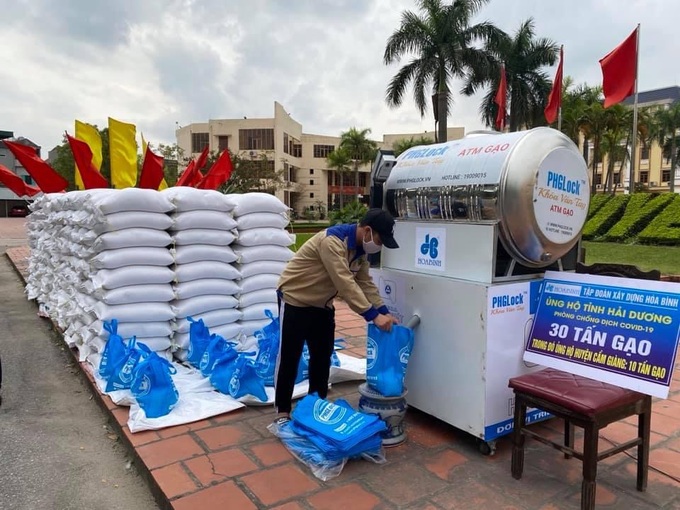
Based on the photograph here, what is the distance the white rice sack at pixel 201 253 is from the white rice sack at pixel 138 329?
60cm

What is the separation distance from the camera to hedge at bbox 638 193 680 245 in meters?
12.9

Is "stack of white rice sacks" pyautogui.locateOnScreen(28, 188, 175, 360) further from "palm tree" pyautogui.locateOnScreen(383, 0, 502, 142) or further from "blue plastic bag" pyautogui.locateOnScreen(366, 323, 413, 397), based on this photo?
"palm tree" pyautogui.locateOnScreen(383, 0, 502, 142)

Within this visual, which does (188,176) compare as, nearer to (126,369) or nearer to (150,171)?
(150,171)

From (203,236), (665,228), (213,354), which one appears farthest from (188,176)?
(665,228)

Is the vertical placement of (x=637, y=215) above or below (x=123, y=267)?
above

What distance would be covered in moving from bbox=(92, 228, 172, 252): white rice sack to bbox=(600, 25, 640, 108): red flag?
7.48 metres

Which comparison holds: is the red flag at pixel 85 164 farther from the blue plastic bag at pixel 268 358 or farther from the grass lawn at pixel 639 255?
the grass lawn at pixel 639 255

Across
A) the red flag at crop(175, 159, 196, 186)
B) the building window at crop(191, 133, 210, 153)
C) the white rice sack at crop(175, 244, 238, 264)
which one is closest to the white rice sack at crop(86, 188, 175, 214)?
the white rice sack at crop(175, 244, 238, 264)

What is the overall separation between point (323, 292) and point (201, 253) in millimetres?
1936

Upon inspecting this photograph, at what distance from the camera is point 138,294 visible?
4.36m

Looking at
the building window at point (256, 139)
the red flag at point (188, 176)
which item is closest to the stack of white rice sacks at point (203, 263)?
the red flag at point (188, 176)

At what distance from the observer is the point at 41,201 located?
289 inches

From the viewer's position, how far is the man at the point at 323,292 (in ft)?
9.75

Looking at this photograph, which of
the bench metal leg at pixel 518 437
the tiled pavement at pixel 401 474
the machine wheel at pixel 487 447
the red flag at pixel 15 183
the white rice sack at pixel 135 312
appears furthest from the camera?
the red flag at pixel 15 183
